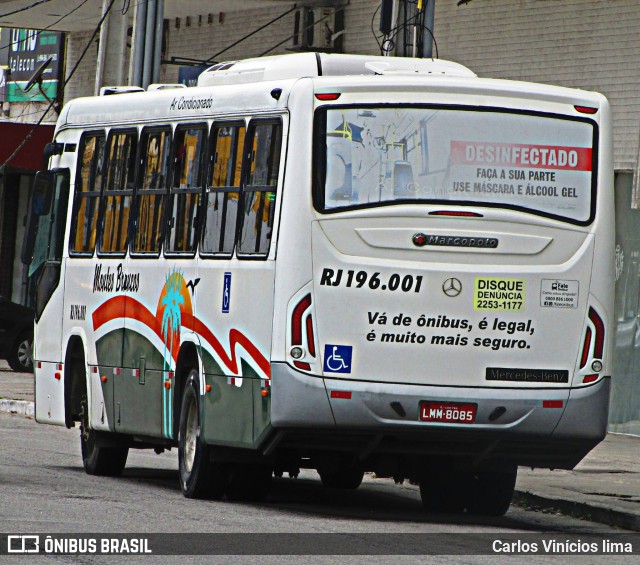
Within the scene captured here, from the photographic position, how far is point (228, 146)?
43.2 ft

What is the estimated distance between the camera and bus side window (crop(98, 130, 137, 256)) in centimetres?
1485

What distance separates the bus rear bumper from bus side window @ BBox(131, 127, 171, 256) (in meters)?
2.72

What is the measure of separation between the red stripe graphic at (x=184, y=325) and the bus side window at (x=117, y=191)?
480 millimetres

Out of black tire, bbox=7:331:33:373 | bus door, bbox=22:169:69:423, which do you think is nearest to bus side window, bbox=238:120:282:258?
bus door, bbox=22:169:69:423

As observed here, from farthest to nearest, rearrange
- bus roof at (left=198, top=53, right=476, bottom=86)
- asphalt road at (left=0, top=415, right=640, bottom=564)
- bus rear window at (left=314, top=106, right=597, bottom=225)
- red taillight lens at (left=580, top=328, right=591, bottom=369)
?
bus roof at (left=198, top=53, right=476, bottom=86)
red taillight lens at (left=580, top=328, right=591, bottom=369)
bus rear window at (left=314, top=106, right=597, bottom=225)
asphalt road at (left=0, top=415, right=640, bottom=564)

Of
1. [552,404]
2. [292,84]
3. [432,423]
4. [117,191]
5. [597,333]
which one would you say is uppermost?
[292,84]

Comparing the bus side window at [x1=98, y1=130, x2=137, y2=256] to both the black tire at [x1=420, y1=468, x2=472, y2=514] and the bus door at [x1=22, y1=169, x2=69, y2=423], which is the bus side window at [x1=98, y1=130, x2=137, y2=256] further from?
the black tire at [x1=420, y1=468, x2=472, y2=514]

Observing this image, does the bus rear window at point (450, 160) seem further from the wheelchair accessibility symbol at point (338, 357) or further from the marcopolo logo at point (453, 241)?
the wheelchair accessibility symbol at point (338, 357)

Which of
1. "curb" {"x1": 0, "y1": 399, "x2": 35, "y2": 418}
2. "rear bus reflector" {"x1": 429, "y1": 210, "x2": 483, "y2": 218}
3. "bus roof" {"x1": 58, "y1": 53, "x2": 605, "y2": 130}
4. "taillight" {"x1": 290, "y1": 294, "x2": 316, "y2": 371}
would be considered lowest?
"curb" {"x1": 0, "y1": 399, "x2": 35, "y2": 418}

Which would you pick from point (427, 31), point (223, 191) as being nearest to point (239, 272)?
point (223, 191)

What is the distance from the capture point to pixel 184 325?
44.4 feet

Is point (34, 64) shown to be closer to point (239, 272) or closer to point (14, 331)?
point (14, 331)

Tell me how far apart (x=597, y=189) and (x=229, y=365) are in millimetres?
3013

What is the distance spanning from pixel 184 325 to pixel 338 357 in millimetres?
2038
